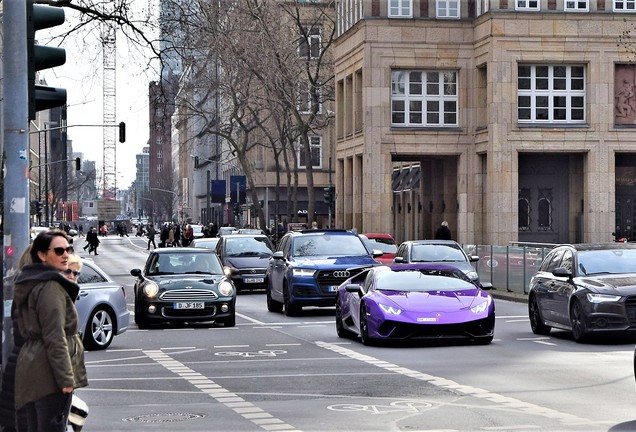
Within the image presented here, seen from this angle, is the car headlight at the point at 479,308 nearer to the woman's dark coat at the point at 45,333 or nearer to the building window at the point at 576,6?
the woman's dark coat at the point at 45,333

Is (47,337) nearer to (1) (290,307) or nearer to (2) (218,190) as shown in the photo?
(1) (290,307)

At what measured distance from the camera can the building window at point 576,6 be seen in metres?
61.8

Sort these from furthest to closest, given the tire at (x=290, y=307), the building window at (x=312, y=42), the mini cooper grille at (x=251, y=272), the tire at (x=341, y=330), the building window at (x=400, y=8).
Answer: the building window at (x=312, y=42) → the building window at (x=400, y=8) → the mini cooper grille at (x=251, y=272) → the tire at (x=290, y=307) → the tire at (x=341, y=330)

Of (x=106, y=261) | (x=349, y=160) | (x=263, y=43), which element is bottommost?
(x=106, y=261)

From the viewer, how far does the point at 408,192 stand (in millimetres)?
80125

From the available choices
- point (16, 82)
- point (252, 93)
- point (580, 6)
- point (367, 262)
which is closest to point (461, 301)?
point (367, 262)

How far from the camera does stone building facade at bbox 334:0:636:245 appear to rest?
61.7 metres

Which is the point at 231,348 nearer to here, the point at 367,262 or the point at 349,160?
the point at 367,262

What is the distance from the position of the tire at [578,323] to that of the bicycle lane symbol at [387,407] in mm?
8277

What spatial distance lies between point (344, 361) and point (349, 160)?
5060 centimetres

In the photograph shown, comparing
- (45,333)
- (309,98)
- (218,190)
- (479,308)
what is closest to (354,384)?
(479,308)

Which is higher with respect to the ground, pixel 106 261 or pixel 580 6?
pixel 580 6

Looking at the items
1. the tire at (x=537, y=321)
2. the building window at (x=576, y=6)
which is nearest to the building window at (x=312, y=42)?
the building window at (x=576, y=6)

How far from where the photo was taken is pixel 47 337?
847 centimetres
